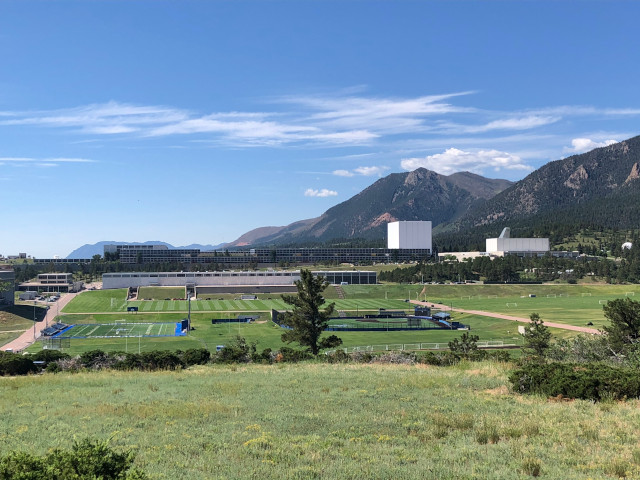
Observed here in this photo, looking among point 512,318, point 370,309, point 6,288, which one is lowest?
point 370,309

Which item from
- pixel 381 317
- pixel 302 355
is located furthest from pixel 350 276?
pixel 302 355

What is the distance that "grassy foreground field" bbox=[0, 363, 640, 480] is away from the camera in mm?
11781

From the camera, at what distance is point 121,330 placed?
91875mm

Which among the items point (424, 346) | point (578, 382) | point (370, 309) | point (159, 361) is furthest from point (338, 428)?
point (370, 309)

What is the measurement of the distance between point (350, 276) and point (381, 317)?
2934 inches

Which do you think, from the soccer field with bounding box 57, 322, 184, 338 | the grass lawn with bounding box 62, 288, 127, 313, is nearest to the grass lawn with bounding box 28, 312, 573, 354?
the soccer field with bounding box 57, 322, 184, 338

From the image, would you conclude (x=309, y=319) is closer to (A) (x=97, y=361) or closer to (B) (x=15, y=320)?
(A) (x=97, y=361)

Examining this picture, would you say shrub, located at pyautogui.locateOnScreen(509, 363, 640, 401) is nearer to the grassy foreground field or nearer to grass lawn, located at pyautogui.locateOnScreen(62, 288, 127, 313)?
the grassy foreground field

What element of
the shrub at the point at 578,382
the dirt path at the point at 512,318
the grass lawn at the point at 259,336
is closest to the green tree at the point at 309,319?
the grass lawn at the point at 259,336

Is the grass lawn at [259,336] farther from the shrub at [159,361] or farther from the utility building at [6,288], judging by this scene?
the shrub at [159,361]

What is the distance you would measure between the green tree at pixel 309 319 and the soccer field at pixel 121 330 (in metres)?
34.3

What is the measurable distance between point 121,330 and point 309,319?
4597 cm

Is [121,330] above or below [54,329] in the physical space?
below

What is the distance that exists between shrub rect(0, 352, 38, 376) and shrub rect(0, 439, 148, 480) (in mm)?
29583
